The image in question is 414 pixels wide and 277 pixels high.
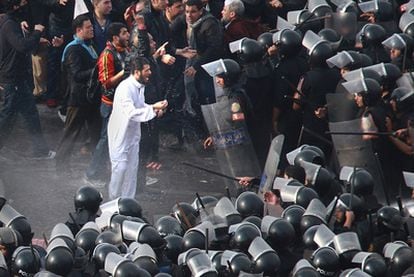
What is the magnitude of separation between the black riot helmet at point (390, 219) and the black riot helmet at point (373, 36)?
3.86 meters

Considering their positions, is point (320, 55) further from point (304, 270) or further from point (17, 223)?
point (304, 270)

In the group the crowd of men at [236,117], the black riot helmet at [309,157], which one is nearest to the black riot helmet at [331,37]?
the crowd of men at [236,117]

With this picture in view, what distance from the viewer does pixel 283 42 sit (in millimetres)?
17359

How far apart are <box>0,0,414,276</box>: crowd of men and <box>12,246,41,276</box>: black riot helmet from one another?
175mm

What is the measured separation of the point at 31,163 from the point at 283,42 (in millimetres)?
3357

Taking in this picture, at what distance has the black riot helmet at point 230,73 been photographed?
16891 mm

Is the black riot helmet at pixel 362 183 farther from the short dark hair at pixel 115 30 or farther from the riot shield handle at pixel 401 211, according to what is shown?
the short dark hair at pixel 115 30

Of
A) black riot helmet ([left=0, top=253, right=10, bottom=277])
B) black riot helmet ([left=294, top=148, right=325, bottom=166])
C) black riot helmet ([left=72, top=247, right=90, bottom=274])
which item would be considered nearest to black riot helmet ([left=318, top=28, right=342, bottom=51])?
black riot helmet ([left=294, top=148, right=325, bottom=166])

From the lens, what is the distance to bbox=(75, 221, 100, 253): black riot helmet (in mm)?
14013

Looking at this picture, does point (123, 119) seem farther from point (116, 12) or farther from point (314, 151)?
point (116, 12)

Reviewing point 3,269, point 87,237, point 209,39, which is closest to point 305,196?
point 87,237

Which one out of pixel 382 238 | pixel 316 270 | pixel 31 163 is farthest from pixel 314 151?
pixel 31 163

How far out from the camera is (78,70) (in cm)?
1836

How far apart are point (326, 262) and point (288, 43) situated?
438cm
